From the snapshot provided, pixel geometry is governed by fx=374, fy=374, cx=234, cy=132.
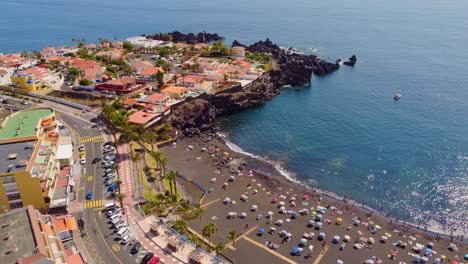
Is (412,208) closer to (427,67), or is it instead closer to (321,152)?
(321,152)

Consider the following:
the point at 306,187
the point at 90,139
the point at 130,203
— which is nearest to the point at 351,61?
the point at 306,187

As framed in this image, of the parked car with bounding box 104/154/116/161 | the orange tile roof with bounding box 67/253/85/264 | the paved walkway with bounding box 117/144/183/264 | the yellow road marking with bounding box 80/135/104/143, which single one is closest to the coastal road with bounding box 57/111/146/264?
the yellow road marking with bounding box 80/135/104/143

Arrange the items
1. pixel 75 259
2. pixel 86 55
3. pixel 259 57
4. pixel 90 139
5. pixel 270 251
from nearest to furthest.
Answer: pixel 75 259, pixel 270 251, pixel 90 139, pixel 86 55, pixel 259 57

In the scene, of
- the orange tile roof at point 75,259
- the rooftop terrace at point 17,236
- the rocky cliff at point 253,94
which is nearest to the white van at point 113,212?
the orange tile roof at point 75,259

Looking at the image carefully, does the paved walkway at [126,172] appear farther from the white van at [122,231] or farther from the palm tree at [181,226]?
the palm tree at [181,226]

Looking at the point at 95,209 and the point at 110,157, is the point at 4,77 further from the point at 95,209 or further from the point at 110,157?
the point at 95,209

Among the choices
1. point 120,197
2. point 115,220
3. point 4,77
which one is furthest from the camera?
point 4,77

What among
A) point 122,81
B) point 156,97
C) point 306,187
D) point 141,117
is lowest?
point 306,187
